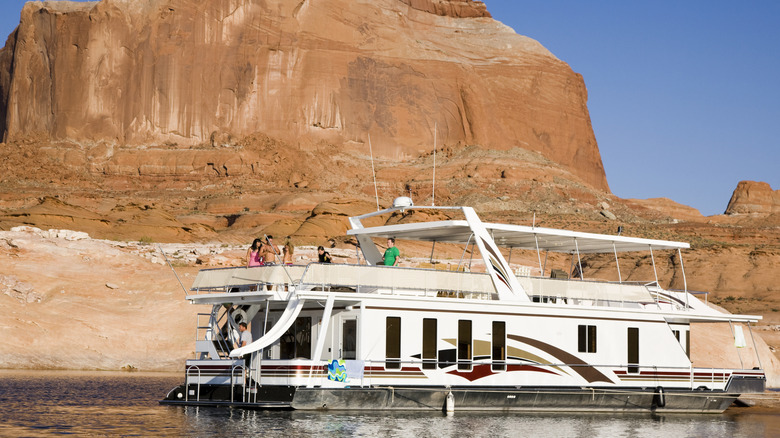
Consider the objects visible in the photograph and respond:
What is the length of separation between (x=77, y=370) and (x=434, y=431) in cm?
1729

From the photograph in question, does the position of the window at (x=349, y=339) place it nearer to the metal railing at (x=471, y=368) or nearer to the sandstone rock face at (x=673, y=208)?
the metal railing at (x=471, y=368)

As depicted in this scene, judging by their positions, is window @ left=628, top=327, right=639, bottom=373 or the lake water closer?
the lake water

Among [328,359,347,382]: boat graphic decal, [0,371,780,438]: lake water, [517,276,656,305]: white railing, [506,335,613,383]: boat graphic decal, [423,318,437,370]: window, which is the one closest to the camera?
[0,371,780,438]: lake water

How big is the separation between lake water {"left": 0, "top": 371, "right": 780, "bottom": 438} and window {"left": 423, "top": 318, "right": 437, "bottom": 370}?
1085 mm

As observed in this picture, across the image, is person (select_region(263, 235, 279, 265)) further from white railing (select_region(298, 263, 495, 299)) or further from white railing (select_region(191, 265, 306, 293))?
white railing (select_region(298, 263, 495, 299))

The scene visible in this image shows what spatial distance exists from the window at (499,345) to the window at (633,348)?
353 cm

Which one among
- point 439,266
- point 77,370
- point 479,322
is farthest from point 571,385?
point 77,370

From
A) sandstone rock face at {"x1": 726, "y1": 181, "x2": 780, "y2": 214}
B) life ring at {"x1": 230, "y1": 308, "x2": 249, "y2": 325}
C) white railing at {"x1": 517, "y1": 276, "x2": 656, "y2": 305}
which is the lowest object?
life ring at {"x1": 230, "y1": 308, "x2": 249, "y2": 325}

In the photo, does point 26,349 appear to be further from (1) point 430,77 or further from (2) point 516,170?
(1) point 430,77

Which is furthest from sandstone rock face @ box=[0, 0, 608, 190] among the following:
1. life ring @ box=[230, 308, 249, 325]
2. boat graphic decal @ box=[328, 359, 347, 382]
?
boat graphic decal @ box=[328, 359, 347, 382]

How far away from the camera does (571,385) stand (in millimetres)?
22328

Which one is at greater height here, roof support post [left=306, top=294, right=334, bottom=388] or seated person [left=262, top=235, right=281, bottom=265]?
seated person [left=262, top=235, right=281, bottom=265]

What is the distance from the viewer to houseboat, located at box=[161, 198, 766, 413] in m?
20.0

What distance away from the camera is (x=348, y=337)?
68.1 feet
